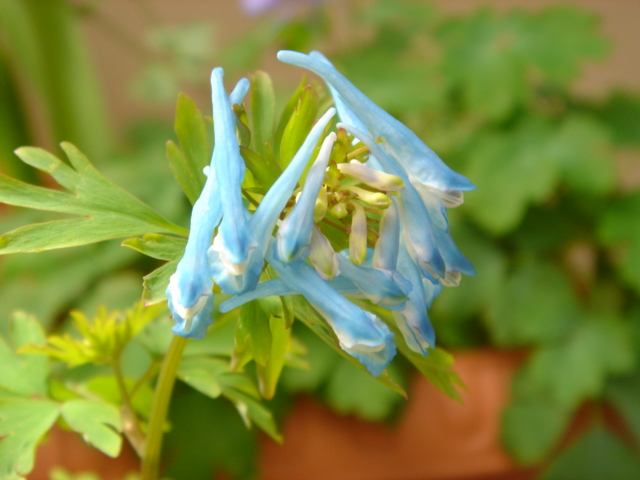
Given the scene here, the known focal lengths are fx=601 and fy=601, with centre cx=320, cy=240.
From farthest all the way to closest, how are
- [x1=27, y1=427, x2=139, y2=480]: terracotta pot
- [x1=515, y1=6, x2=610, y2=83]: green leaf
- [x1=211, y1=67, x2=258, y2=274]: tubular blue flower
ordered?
[x1=515, y1=6, x2=610, y2=83]: green leaf → [x1=27, y1=427, x2=139, y2=480]: terracotta pot → [x1=211, y1=67, x2=258, y2=274]: tubular blue flower

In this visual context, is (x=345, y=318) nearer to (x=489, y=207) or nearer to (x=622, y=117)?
(x=489, y=207)

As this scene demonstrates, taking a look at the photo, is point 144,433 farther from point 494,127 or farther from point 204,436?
point 494,127

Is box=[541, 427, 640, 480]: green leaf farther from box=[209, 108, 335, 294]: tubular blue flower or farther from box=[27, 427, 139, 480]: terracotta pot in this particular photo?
box=[209, 108, 335, 294]: tubular blue flower

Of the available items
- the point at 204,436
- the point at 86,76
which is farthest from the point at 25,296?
the point at 86,76

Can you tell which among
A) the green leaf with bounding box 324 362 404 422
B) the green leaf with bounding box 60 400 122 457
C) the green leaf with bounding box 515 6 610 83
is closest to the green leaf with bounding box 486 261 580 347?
the green leaf with bounding box 324 362 404 422

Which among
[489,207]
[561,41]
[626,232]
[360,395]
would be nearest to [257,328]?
[360,395]

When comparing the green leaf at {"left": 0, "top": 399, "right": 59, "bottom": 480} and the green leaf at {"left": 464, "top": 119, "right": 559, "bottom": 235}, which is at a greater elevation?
the green leaf at {"left": 0, "top": 399, "right": 59, "bottom": 480}

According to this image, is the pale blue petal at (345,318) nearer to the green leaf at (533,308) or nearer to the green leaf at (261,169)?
the green leaf at (261,169)
